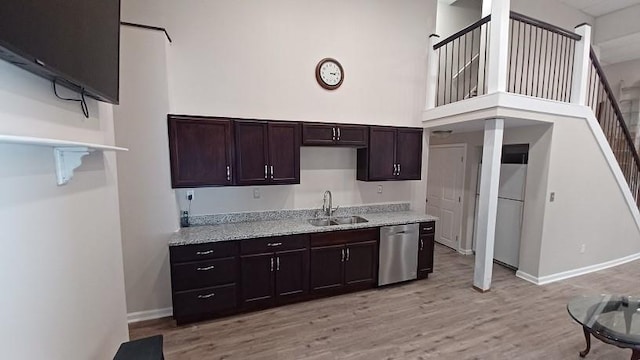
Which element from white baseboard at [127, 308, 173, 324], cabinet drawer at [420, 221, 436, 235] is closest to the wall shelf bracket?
white baseboard at [127, 308, 173, 324]

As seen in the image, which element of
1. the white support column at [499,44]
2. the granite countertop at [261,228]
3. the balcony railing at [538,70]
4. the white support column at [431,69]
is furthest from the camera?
the white support column at [431,69]

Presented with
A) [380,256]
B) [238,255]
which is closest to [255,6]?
[238,255]

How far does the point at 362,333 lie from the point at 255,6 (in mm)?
3888

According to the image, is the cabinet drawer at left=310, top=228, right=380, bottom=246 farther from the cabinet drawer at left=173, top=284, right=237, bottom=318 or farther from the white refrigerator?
the white refrigerator

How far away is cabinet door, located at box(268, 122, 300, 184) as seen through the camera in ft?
10.7

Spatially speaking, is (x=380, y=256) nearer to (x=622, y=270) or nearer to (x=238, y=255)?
(x=238, y=255)

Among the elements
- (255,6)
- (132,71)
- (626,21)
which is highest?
(626,21)

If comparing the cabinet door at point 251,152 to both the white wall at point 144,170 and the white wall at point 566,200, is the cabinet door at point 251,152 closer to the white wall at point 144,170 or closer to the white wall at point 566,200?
the white wall at point 144,170

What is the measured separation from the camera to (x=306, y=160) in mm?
3711

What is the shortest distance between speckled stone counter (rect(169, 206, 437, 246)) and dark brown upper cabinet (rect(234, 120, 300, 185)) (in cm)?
53

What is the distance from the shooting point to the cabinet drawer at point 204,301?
273cm

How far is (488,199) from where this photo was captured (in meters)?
3.47

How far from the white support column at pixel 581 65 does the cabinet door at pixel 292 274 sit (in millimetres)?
4349

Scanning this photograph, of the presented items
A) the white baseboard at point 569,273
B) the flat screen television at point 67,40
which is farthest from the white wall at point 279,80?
the white baseboard at point 569,273
